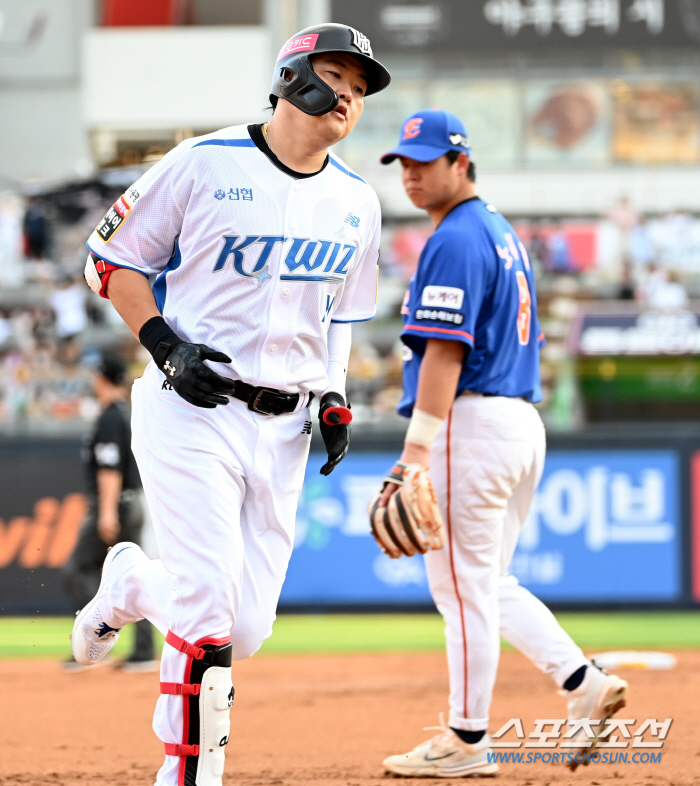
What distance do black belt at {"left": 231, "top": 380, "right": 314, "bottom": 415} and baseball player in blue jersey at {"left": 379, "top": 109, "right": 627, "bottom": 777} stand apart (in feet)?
2.50

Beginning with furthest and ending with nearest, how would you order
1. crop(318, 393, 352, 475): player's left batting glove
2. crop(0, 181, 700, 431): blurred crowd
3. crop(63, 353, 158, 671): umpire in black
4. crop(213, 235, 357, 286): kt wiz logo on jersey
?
crop(0, 181, 700, 431): blurred crowd → crop(63, 353, 158, 671): umpire in black → crop(318, 393, 352, 475): player's left batting glove → crop(213, 235, 357, 286): kt wiz logo on jersey

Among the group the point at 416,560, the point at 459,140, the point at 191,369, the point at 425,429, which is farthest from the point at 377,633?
the point at 191,369

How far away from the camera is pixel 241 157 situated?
3.57 metres

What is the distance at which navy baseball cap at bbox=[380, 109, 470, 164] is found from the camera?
450 centimetres

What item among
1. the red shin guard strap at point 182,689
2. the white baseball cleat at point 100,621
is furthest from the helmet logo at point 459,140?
the red shin guard strap at point 182,689

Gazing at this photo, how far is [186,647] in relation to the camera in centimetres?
335

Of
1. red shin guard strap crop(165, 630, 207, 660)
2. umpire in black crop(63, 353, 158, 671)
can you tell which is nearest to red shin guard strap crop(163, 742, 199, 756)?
red shin guard strap crop(165, 630, 207, 660)

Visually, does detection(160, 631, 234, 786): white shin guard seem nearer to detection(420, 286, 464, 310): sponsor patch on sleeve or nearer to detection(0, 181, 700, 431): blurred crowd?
detection(420, 286, 464, 310): sponsor patch on sleeve

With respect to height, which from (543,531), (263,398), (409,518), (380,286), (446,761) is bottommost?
(446,761)

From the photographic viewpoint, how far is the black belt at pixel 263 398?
→ 3.53 m

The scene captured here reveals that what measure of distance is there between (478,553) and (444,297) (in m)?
1.01

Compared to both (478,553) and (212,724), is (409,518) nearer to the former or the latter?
(478,553)

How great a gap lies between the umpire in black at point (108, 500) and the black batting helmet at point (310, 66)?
4.21m

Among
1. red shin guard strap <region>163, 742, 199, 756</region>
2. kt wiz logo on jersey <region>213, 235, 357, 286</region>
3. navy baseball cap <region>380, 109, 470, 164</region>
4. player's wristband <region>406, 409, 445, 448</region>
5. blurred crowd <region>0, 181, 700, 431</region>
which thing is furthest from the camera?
blurred crowd <region>0, 181, 700, 431</region>
